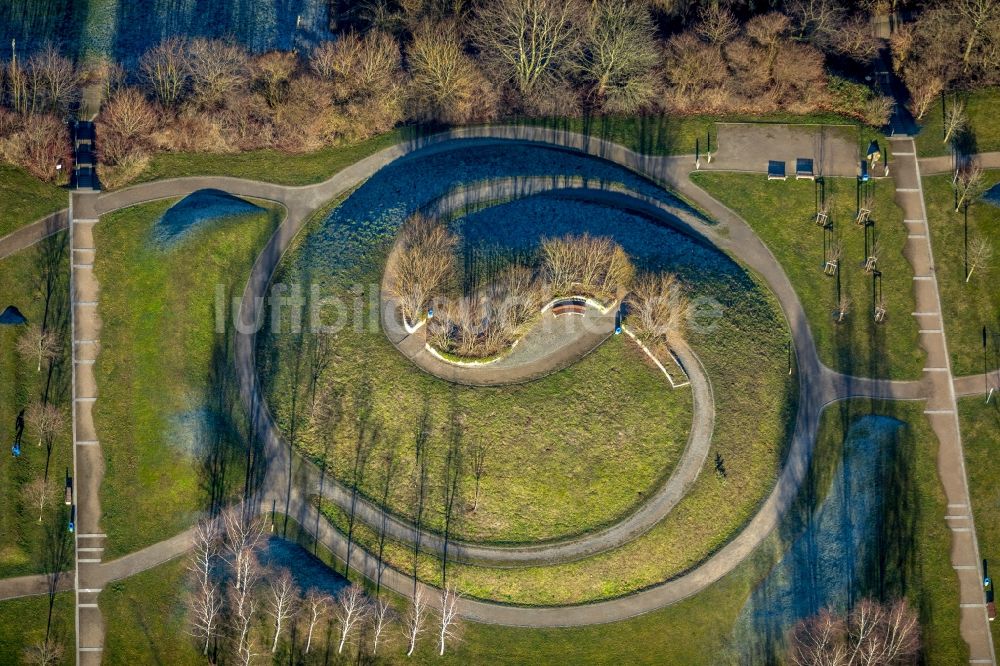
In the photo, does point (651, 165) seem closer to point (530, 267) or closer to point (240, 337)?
point (530, 267)

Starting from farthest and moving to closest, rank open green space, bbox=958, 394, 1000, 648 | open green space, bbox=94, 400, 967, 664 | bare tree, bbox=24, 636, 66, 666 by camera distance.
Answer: open green space, bbox=958, 394, 1000, 648 < bare tree, bbox=24, 636, 66, 666 < open green space, bbox=94, 400, 967, 664

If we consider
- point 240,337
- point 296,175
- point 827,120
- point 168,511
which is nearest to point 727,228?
point 827,120

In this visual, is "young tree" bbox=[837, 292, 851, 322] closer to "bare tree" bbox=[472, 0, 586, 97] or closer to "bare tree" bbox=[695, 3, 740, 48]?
"bare tree" bbox=[695, 3, 740, 48]

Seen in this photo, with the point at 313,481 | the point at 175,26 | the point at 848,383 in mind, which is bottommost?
the point at 313,481

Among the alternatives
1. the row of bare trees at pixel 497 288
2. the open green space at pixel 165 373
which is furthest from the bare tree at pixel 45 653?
the row of bare trees at pixel 497 288

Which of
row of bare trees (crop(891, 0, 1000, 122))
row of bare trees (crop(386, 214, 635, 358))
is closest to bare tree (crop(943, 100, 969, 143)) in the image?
row of bare trees (crop(891, 0, 1000, 122))

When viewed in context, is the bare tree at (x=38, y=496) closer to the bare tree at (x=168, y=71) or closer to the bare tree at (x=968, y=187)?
the bare tree at (x=168, y=71)
